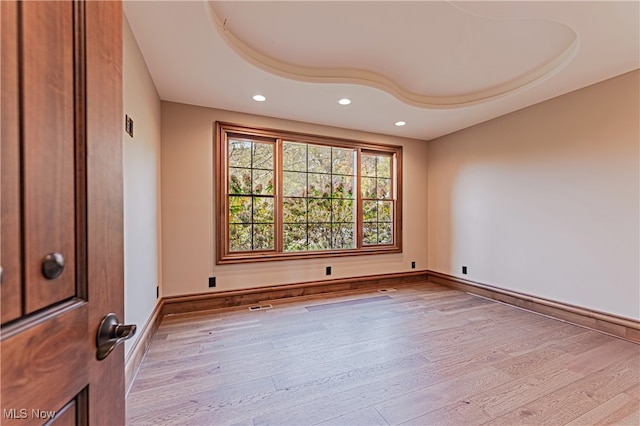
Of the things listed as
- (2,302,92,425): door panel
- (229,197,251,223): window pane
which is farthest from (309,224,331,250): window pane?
(2,302,92,425): door panel

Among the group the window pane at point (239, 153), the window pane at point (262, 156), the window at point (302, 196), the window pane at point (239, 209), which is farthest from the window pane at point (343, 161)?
the window pane at point (239, 209)

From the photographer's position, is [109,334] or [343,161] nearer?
[109,334]

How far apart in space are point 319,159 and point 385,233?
1.68 m

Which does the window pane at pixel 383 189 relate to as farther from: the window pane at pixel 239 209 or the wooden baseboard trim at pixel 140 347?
the wooden baseboard trim at pixel 140 347

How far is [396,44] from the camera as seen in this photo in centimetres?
230

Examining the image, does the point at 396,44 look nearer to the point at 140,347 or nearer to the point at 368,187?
the point at 368,187

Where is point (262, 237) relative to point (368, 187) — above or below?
below

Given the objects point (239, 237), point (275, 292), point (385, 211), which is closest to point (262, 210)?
point (239, 237)

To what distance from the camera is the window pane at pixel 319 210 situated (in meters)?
3.99

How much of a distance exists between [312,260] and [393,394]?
2.29 metres

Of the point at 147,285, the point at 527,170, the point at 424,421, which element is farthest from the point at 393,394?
the point at 527,170

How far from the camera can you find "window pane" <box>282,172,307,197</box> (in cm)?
380

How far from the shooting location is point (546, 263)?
124 inches

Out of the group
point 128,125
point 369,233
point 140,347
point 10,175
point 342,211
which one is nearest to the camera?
point 10,175
